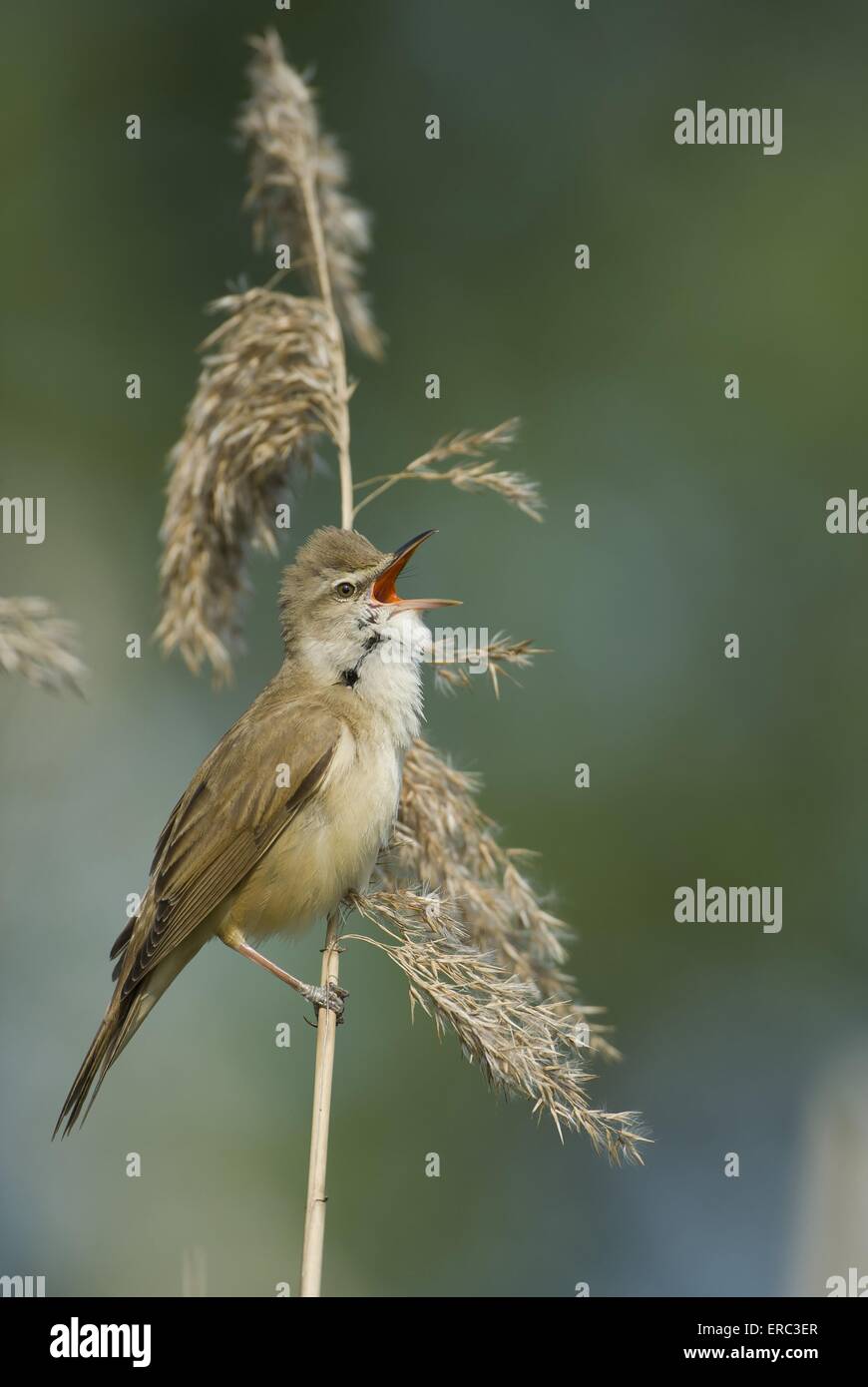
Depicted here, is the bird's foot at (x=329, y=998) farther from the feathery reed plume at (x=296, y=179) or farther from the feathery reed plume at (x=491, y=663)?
the feathery reed plume at (x=296, y=179)

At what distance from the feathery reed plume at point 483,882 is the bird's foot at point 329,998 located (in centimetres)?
31

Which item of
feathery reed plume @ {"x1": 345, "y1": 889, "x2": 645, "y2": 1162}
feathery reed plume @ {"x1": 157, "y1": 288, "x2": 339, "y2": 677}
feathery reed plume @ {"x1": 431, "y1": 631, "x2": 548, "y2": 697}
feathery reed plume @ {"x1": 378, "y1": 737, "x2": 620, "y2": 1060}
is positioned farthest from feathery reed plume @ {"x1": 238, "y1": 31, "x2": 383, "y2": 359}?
feathery reed plume @ {"x1": 345, "y1": 889, "x2": 645, "y2": 1162}

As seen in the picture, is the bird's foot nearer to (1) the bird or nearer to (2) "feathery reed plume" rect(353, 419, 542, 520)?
(1) the bird

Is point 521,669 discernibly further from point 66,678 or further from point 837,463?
point 837,463

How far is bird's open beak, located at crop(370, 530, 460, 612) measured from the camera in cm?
402

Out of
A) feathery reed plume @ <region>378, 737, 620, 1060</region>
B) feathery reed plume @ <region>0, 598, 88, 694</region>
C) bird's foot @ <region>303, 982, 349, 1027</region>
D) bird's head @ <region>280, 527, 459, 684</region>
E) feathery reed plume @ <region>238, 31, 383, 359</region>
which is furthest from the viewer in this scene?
bird's head @ <region>280, 527, 459, 684</region>

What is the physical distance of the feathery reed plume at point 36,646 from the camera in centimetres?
273

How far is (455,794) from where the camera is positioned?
146 inches

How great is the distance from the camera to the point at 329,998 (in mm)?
3314

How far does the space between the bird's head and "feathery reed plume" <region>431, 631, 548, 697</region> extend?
369 mm

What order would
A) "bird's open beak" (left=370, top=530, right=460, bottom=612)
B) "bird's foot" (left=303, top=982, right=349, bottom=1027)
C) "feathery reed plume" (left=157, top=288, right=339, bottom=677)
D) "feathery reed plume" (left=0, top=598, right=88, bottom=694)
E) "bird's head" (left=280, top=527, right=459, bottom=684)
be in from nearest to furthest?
"feathery reed plume" (left=0, top=598, right=88, bottom=694)
"bird's foot" (left=303, top=982, right=349, bottom=1027)
"feathery reed plume" (left=157, top=288, right=339, bottom=677)
"bird's open beak" (left=370, top=530, right=460, bottom=612)
"bird's head" (left=280, top=527, right=459, bottom=684)

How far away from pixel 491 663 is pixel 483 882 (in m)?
0.59

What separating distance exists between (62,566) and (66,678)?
3793 millimetres

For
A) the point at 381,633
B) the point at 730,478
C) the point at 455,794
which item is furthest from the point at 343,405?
the point at 730,478
